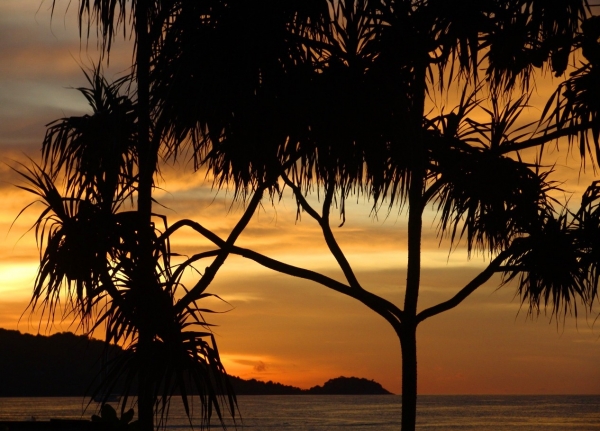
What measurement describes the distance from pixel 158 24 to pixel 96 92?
104 inches

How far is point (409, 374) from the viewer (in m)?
6.86

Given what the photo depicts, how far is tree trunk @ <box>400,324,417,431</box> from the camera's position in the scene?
6.81 m

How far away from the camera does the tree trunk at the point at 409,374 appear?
22.4ft

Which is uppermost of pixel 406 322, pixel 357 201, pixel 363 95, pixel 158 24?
pixel 158 24

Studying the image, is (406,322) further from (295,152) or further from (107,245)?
(107,245)

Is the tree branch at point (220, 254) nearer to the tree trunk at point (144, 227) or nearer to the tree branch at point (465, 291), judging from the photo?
the tree trunk at point (144, 227)

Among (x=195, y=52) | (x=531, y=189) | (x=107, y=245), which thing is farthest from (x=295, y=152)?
(x=531, y=189)

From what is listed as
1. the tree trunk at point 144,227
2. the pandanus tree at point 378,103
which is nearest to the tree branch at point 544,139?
the pandanus tree at point 378,103

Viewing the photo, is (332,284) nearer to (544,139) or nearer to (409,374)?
(409,374)

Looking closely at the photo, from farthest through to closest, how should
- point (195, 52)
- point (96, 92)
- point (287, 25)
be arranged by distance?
point (96, 92) < point (287, 25) < point (195, 52)

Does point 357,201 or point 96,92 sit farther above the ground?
point 96,92

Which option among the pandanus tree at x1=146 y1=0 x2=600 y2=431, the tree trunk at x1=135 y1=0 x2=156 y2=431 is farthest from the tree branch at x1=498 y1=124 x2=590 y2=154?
the tree trunk at x1=135 y1=0 x2=156 y2=431

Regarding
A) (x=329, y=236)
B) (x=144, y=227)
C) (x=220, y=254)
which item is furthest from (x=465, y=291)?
(x=144, y=227)

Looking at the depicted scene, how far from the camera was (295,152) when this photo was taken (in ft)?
20.4
